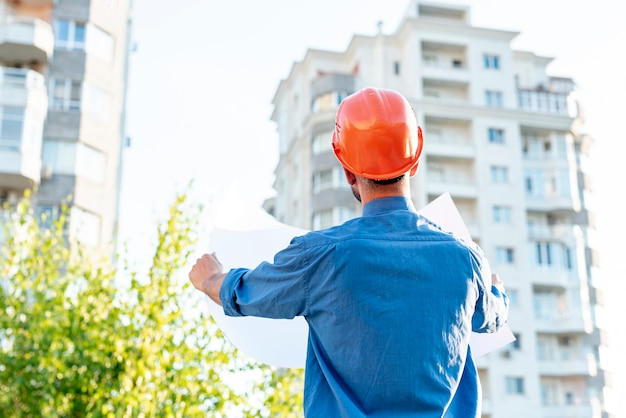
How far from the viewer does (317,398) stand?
1.84 metres

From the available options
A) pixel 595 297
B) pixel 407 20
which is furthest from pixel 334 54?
pixel 595 297

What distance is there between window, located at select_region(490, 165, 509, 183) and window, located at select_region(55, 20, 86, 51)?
19.9 m

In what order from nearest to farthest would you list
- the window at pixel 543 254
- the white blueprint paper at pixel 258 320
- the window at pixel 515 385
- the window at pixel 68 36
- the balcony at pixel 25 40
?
the white blueprint paper at pixel 258 320, the balcony at pixel 25 40, the window at pixel 68 36, the window at pixel 515 385, the window at pixel 543 254

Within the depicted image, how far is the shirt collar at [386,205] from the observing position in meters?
1.98

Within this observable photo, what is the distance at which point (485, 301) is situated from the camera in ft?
6.51

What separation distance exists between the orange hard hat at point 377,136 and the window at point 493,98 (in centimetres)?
3919

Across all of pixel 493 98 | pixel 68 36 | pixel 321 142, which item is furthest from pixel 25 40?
pixel 493 98

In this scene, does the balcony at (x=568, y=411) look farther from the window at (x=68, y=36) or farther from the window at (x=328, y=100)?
the window at (x=68, y=36)

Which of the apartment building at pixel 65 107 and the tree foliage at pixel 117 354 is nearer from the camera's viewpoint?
the tree foliage at pixel 117 354

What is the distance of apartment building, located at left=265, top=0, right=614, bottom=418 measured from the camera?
3722 cm

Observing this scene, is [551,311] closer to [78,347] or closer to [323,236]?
[78,347]

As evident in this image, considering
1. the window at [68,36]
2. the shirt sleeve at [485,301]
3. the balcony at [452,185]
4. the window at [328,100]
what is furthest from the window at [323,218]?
Result: the shirt sleeve at [485,301]

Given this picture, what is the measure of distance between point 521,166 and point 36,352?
30.4 m

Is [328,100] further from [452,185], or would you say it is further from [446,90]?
[452,185]
